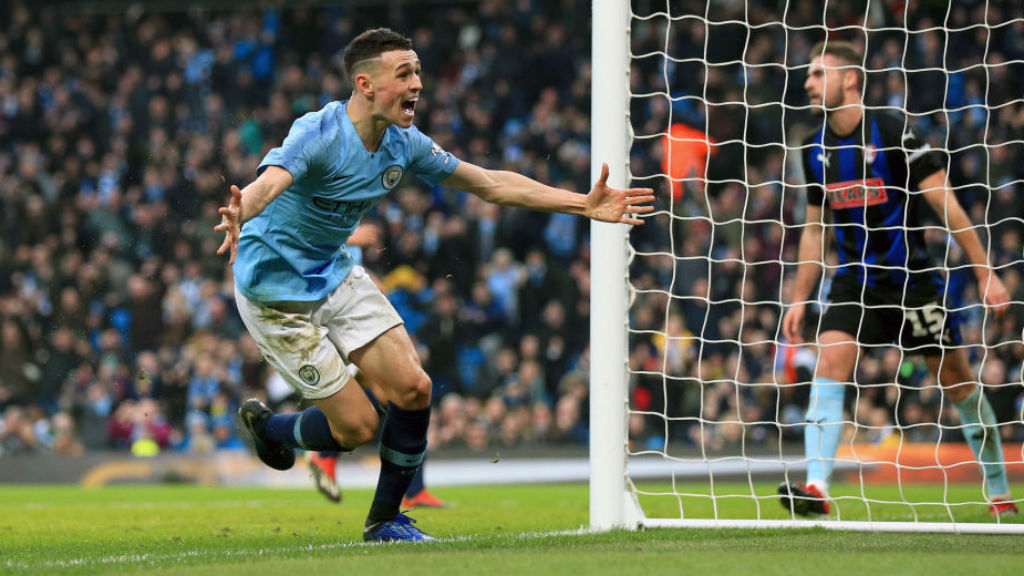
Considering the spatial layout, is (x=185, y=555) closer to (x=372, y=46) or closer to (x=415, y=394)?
(x=415, y=394)

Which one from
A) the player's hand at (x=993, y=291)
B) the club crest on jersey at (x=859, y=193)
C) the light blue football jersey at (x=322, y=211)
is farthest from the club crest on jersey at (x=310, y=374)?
the player's hand at (x=993, y=291)

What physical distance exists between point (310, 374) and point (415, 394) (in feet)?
1.48

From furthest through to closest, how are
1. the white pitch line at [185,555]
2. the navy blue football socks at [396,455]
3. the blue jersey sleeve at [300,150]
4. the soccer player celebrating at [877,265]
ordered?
the soccer player celebrating at [877,265] < the navy blue football socks at [396,455] < the blue jersey sleeve at [300,150] < the white pitch line at [185,555]

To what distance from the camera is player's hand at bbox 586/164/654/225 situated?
5.29m

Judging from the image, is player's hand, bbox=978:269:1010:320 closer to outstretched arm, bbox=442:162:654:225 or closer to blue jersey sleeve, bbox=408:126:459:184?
outstretched arm, bbox=442:162:654:225

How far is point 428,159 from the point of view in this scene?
555 centimetres

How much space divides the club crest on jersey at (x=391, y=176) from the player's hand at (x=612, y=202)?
81 cm

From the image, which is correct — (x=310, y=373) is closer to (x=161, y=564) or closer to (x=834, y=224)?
(x=161, y=564)

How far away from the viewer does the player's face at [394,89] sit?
525 cm

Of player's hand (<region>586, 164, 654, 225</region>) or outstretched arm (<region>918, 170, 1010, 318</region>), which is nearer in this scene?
player's hand (<region>586, 164, 654, 225</region>)

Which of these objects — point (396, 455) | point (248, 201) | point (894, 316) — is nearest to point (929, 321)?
point (894, 316)

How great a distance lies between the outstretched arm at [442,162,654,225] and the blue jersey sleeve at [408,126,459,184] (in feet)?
0.15

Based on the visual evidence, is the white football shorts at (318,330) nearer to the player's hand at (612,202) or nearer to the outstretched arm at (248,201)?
the outstretched arm at (248,201)

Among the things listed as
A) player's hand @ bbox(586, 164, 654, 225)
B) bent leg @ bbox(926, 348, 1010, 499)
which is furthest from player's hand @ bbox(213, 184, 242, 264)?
bent leg @ bbox(926, 348, 1010, 499)
